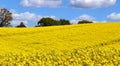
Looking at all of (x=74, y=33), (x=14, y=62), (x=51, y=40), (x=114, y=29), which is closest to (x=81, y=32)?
(x=74, y=33)

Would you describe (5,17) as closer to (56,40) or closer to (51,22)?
(51,22)

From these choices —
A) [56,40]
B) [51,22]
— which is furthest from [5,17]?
[56,40]

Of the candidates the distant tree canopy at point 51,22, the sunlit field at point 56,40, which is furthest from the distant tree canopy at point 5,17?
the sunlit field at point 56,40

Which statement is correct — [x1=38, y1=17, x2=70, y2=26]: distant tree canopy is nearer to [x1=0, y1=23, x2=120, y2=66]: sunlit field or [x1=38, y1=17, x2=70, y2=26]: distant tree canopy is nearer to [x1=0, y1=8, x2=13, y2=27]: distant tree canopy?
[x1=0, y1=8, x2=13, y2=27]: distant tree canopy

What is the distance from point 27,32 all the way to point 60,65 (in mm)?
29571

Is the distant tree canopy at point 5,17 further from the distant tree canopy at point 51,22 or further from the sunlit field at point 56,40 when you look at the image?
the sunlit field at point 56,40

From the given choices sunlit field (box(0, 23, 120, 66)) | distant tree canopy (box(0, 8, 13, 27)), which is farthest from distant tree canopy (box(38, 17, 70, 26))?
sunlit field (box(0, 23, 120, 66))

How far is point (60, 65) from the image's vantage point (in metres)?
13.0

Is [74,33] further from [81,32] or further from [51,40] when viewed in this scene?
[51,40]

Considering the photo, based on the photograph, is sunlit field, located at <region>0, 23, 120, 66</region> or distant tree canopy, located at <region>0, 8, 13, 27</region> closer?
sunlit field, located at <region>0, 23, 120, 66</region>

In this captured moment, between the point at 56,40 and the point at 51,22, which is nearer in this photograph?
the point at 56,40

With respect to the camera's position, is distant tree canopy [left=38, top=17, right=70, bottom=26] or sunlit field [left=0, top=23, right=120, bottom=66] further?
distant tree canopy [left=38, top=17, right=70, bottom=26]

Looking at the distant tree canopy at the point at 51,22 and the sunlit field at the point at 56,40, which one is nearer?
the sunlit field at the point at 56,40

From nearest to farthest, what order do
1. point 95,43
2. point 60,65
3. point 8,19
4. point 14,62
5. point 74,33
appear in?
point 60,65
point 14,62
point 95,43
point 74,33
point 8,19
